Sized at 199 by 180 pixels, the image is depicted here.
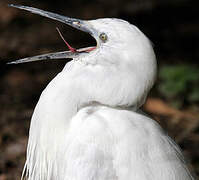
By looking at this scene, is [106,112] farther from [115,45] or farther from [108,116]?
[115,45]

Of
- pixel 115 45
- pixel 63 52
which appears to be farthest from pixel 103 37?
pixel 63 52

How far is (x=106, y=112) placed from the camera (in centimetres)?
206

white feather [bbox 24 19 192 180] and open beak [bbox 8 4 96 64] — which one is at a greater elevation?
open beak [bbox 8 4 96 64]

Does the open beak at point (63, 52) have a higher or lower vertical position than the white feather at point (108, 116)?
higher

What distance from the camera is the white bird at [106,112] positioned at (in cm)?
197

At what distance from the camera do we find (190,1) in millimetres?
6363

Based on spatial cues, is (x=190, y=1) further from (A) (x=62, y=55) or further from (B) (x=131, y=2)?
(A) (x=62, y=55)

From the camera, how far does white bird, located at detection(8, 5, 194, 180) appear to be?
77.7 inches

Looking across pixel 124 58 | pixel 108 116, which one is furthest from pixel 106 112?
pixel 124 58

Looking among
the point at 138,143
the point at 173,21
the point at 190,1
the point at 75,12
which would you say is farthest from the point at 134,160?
the point at 190,1

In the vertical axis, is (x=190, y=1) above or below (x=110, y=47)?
below

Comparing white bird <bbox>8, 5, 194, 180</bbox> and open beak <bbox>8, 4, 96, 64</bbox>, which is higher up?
open beak <bbox>8, 4, 96, 64</bbox>

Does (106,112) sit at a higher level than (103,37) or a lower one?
lower

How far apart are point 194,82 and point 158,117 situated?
50 cm
